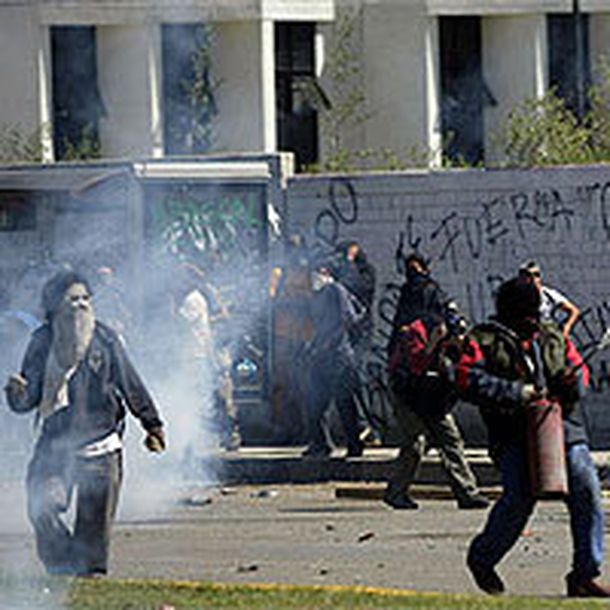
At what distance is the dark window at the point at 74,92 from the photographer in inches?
1240

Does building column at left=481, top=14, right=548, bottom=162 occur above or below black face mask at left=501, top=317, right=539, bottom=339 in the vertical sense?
above

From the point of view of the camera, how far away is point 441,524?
16.5 m

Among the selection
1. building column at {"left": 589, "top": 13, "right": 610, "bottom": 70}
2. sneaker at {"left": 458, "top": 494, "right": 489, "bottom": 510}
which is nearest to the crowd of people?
sneaker at {"left": 458, "top": 494, "right": 489, "bottom": 510}

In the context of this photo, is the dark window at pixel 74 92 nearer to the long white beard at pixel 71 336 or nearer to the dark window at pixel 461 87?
the dark window at pixel 461 87

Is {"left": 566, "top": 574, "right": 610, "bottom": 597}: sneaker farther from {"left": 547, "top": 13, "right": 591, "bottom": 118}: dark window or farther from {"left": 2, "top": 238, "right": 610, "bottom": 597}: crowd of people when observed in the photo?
{"left": 547, "top": 13, "right": 591, "bottom": 118}: dark window

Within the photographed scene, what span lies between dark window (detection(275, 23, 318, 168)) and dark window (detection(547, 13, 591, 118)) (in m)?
4.07

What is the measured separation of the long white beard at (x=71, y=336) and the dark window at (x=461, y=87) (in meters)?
32.6

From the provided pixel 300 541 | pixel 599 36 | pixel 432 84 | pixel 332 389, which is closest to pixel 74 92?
pixel 432 84

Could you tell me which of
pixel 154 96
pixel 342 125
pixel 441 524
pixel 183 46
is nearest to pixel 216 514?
pixel 441 524

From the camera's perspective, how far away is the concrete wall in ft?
70.7

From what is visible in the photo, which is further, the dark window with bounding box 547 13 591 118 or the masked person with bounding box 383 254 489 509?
the dark window with bounding box 547 13 591 118

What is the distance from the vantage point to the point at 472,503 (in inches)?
680

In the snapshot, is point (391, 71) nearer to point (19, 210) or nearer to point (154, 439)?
point (19, 210)

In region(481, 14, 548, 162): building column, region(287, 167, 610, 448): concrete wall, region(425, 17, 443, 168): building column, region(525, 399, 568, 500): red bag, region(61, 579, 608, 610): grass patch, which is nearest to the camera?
region(61, 579, 608, 610): grass patch
